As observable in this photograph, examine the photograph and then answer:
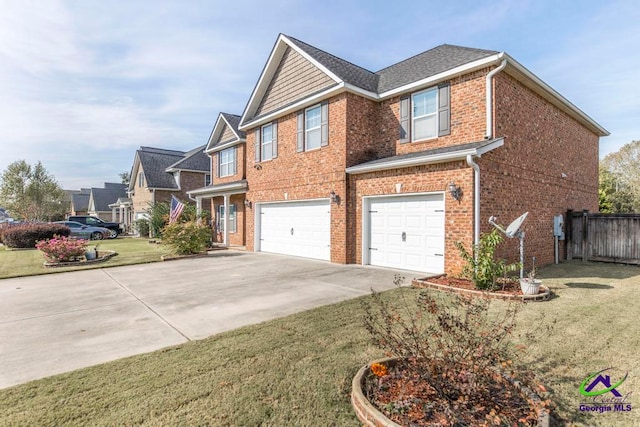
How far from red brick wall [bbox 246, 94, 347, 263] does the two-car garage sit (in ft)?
1.65

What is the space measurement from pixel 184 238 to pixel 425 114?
11110 millimetres

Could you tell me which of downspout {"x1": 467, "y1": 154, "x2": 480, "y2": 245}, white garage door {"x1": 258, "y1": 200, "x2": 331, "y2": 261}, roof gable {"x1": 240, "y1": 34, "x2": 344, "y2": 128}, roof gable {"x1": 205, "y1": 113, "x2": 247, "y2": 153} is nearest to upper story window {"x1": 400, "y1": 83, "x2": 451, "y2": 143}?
downspout {"x1": 467, "y1": 154, "x2": 480, "y2": 245}

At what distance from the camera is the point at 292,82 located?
544 inches

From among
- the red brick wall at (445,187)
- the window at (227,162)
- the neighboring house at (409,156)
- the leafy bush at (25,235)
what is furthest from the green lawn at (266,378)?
the leafy bush at (25,235)

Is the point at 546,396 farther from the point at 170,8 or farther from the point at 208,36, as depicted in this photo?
the point at 208,36

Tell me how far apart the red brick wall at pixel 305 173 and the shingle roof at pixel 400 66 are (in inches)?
59.3

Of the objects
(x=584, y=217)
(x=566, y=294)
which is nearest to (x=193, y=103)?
(x=566, y=294)

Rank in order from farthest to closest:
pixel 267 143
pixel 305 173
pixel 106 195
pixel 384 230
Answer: pixel 106 195 → pixel 267 143 → pixel 305 173 → pixel 384 230

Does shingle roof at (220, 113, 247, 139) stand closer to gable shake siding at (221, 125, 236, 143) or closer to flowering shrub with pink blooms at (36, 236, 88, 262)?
gable shake siding at (221, 125, 236, 143)

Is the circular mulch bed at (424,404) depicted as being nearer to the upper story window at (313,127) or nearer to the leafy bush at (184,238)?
the upper story window at (313,127)

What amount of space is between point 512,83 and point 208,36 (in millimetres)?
9213

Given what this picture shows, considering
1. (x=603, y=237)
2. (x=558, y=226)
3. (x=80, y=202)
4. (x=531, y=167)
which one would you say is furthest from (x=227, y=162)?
(x=80, y=202)

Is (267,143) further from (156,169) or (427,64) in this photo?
(156,169)

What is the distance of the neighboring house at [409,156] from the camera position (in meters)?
8.75
